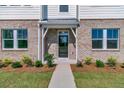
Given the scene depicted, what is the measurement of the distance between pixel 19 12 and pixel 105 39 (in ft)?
24.5

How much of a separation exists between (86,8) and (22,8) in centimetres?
527

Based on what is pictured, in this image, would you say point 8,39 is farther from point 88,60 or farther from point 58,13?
point 88,60

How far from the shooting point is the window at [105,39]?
21.8 m

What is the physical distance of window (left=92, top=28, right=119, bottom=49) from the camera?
71.5ft

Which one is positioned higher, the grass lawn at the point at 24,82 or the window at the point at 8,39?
the window at the point at 8,39

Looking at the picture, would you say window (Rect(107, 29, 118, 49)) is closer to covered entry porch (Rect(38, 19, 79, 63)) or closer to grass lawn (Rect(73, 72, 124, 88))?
covered entry porch (Rect(38, 19, 79, 63))

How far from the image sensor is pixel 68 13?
73.4 ft

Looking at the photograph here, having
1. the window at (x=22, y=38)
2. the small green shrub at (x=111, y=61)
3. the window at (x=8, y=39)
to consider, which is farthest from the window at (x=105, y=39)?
the window at (x=8, y=39)

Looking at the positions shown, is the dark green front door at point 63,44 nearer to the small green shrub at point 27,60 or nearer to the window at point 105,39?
the window at point 105,39

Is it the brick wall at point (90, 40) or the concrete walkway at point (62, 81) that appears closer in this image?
the concrete walkway at point (62, 81)

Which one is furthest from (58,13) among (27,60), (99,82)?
(99,82)

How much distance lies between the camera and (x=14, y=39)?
22.3 meters

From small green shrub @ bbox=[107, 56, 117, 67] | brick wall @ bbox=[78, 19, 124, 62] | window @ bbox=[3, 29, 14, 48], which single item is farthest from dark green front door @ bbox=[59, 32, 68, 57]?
window @ bbox=[3, 29, 14, 48]

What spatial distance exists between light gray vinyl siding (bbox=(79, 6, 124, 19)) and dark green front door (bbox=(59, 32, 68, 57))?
248 cm
